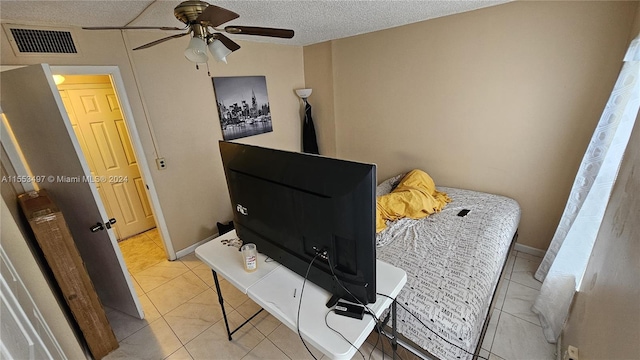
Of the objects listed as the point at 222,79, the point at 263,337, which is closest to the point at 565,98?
the point at 263,337

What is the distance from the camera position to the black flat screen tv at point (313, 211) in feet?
2.79

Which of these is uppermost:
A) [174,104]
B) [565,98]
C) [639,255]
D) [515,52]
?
[515,52]

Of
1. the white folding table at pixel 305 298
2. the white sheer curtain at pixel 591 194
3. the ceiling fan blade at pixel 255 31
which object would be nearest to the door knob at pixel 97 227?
the white folding table at pixel 305 298

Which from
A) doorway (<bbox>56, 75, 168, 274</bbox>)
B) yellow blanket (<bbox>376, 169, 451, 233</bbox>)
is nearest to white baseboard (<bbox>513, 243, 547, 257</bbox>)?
yellow blanket (<bbox>376, 169, 451, 233</bbox>)

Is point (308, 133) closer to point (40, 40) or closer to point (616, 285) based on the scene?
point (40, 40)

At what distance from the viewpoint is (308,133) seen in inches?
147

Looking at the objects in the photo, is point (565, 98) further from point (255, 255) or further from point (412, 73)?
point (255, 255)

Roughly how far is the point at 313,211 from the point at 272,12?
1.92 m

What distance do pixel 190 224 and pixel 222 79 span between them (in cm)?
169

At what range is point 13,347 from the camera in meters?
0.59

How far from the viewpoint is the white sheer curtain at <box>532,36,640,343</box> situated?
4.80 ft

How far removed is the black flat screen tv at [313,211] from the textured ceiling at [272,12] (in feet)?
4.54

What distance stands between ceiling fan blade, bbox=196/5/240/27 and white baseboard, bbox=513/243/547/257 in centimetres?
320

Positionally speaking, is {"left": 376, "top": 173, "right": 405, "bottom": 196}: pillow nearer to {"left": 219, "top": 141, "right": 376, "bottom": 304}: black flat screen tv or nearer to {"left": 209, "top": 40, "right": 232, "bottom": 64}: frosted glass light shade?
{"left": 219, "top": 141, "right": 376, "bottom": 304}: black flat screen tv
